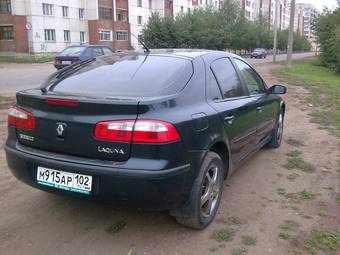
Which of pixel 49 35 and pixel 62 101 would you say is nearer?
pixel 62 101

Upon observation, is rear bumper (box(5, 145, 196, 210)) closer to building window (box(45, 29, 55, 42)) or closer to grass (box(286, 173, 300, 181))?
grass (box(286, 173, 300, 181))

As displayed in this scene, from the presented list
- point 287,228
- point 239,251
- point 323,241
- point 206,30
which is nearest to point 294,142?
point 287,228

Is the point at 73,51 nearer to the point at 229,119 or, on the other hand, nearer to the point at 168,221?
the point at 229,119

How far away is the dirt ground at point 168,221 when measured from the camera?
3367mm

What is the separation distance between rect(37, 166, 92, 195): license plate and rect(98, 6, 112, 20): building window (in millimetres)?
54384

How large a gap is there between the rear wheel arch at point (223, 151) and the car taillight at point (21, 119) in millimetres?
1618

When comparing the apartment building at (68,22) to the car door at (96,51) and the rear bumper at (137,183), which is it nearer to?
the car door at (96,51)

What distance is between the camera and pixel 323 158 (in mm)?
6137

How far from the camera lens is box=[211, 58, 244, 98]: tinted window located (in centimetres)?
421

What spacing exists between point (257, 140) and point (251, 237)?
1.84 metres

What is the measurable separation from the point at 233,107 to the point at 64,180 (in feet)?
6.15

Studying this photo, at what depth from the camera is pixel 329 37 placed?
121 feet

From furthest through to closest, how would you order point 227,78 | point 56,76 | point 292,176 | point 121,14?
point 121,14 → point 292,176 → point 227,78 → point 56,76

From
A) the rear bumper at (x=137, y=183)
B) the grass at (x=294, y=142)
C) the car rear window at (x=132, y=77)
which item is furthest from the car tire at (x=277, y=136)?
the rear bumper at (x=137, y=183)
